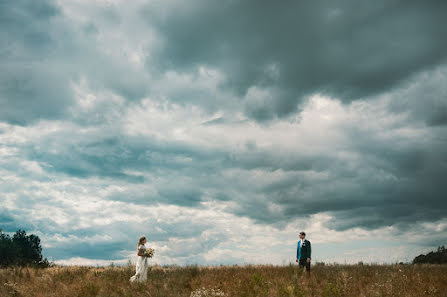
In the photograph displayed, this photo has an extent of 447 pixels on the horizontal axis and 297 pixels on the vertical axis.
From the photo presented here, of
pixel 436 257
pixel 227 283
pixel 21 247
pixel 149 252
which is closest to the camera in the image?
pixel 227 283

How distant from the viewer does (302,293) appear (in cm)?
1429

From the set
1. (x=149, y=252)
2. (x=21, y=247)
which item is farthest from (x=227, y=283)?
(x=21, y=247)

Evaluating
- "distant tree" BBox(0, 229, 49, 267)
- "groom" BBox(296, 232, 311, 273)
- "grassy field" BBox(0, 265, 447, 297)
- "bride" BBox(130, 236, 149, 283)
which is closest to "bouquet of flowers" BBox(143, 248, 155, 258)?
"bride" BBox(130, 236, 149, 283)

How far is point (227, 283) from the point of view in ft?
55.6

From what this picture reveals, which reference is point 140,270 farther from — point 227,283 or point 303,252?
point 303,252

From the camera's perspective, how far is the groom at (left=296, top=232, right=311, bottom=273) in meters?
18.5

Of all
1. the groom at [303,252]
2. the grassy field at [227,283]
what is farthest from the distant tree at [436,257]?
the groom at [303,252]

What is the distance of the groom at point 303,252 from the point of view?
18.5m

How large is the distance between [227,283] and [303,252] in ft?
13.9

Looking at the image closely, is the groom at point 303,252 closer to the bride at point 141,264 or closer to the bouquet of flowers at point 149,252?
the bouquet of flowers at point 149,252

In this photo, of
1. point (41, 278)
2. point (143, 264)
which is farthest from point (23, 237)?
point (143, 264)

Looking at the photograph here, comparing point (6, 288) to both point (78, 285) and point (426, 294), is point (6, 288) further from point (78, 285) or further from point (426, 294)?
point (426, 294)

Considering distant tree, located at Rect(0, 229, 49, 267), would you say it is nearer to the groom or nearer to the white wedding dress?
the white wedding dress

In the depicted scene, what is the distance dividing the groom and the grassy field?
1.97ft
